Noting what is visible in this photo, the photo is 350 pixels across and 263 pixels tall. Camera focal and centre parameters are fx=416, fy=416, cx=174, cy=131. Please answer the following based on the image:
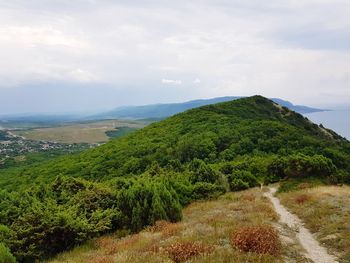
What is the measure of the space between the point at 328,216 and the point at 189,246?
33.0 ft

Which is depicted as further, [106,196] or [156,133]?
[156,133]

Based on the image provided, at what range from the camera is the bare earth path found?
46.6ft

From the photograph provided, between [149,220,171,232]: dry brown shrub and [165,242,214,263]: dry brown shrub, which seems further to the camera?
[149,220,171,232]: dry brown shrub

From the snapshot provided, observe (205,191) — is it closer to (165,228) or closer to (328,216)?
(328,216)

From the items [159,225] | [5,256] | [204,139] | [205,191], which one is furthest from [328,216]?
[204,139]

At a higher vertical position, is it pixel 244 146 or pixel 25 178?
pixel 244 146

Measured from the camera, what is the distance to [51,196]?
24953mm

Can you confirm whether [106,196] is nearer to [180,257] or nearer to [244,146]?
[180,257]

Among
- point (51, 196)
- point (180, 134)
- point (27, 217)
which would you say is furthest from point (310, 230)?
point (180, 134)

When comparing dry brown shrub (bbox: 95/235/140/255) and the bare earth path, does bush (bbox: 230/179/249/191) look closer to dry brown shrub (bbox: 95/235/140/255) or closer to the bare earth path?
the bare earth path

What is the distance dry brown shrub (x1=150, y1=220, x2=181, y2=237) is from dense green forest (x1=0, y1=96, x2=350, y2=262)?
111 centimetres

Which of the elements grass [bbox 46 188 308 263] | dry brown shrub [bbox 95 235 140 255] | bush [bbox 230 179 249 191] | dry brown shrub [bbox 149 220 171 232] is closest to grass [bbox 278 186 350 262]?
grass [bbox 46 188 308 263]

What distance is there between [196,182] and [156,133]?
5372 cm

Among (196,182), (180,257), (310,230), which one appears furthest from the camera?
(196,182)
